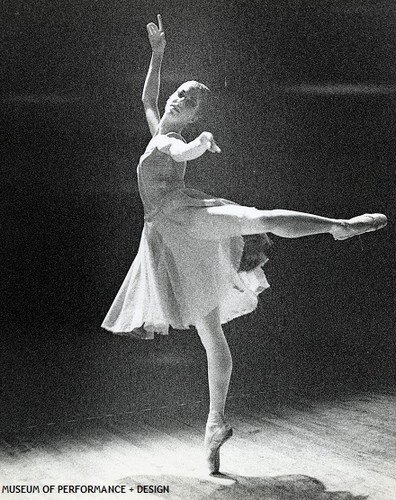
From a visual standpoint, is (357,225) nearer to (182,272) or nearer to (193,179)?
(182,272)

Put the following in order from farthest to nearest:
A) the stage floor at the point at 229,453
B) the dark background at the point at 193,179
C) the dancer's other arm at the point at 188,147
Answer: the dark background at the point at 193,179 → the stage floor at the point at 229,453 → the dancer's other arm at the point at 188,147

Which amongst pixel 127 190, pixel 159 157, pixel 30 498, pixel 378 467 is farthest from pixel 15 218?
pixel 378 467

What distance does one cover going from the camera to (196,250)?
4.90 feet

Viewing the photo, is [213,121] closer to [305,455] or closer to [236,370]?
[236,370]

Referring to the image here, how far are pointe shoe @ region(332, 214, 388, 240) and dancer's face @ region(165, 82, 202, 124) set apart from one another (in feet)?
1.23

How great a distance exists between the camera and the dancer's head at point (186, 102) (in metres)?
→ 1.47

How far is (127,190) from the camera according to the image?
2053mm

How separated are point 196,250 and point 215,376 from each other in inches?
9.9

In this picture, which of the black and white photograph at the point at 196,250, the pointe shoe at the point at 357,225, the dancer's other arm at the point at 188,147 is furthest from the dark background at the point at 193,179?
the pointe shoe at the point at 357,225

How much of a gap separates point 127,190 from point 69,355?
18.2 inches

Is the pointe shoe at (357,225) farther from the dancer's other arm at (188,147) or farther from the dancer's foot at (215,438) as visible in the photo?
the dancer's foot at (215,438)

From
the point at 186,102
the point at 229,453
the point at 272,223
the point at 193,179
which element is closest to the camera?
the point at 272,223

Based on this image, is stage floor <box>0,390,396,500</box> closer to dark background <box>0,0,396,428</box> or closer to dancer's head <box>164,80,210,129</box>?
dark background <box>0,0,396,428</box>

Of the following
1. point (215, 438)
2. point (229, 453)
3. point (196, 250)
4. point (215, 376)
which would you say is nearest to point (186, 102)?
point (196, 250)
